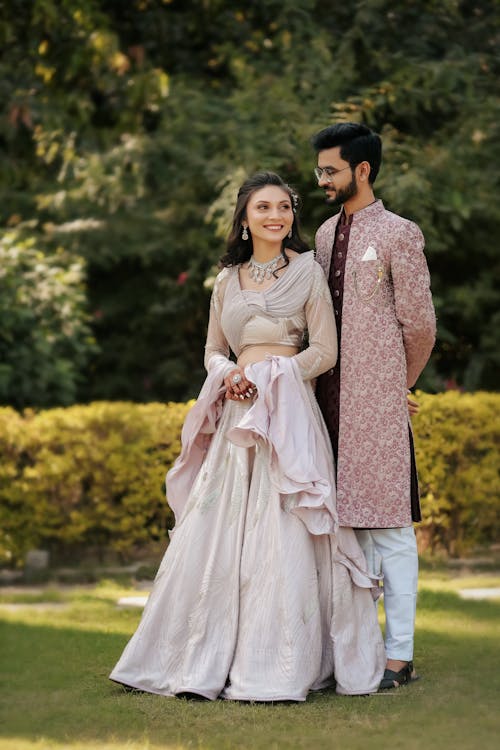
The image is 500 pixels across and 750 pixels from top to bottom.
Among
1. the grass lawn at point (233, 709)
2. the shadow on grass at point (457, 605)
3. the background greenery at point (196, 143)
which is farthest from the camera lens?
Result: the background greenery at point (196, 143)

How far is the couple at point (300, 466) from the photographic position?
4312mm

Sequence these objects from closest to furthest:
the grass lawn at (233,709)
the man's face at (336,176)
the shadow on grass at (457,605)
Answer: the grass lawn at (233,709)
the man's face at (336,176)
the shadow on grass at (457,605)

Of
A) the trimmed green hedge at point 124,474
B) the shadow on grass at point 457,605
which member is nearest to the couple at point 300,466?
the shadow on grass at point 457,605

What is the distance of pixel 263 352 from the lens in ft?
14.9

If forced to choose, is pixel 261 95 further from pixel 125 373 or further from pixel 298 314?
pixel 298 314

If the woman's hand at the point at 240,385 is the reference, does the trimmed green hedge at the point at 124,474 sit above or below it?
below

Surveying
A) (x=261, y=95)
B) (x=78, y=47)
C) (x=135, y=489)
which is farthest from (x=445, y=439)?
(x=78, y=47)

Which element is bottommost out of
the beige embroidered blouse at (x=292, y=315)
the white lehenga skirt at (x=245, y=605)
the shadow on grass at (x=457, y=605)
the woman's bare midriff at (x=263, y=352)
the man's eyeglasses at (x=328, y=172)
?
the shadow on grass at (x=457, y=605)

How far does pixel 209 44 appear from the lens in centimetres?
1073

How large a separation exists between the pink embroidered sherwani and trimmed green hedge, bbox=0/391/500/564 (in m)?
2.94

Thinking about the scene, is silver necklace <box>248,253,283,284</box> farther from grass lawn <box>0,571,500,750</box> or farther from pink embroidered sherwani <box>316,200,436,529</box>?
grass lawn <box>0,571,500,750</box>

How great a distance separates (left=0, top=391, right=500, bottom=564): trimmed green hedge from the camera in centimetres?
739

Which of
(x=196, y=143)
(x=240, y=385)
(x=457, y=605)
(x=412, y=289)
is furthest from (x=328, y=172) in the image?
(x=196, y=143)

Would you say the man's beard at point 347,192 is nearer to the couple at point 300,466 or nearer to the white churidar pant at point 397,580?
the couple at point 300,466
